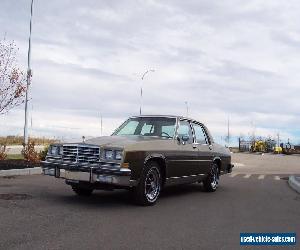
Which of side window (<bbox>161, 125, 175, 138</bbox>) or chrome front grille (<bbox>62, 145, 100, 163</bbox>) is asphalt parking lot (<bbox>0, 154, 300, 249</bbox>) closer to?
chrome front grille (<bbox>62, 145, 100, 163</bbox>)

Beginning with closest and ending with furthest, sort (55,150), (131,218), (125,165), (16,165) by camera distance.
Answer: (131,218)
(125,165)
(55,150)
(16,165)

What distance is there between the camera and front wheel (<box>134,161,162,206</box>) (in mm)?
9078

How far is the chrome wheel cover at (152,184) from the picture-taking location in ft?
30.7

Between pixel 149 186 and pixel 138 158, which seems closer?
pixel 138 158

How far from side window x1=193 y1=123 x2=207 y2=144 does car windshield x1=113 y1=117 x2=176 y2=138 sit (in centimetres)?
110

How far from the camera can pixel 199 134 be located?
39.3 feet

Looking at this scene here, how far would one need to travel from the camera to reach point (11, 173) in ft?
48.0

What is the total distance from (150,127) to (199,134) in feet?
5.95

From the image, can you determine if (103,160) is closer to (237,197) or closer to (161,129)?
(161,129)

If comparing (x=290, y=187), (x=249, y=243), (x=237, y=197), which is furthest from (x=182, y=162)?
(x=290, y=187)

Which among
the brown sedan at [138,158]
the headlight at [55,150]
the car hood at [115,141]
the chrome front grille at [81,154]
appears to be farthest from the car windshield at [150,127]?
the chrome front grille at [81,154]

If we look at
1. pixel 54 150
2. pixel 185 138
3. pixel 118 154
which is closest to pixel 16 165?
pixel 54 150

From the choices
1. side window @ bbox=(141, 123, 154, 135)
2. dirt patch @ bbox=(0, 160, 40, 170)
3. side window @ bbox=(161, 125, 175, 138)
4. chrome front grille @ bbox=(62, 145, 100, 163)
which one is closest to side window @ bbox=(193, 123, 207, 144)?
side window @ bbox=(161, 125, 175, 138)

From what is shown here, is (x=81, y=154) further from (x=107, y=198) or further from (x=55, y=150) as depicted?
(x=107, y=198)
